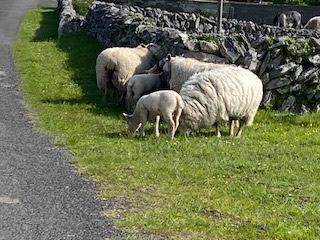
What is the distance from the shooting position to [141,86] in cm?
1542

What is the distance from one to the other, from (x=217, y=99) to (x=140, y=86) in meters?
2.25

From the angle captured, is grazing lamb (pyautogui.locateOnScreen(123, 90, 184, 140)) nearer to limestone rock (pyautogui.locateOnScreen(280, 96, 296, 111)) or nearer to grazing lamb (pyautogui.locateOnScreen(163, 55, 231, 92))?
grazing lamb (pyautogui.locateOnScreen(163, 55, 231, 92))

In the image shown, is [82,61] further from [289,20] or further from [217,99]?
[289,20]

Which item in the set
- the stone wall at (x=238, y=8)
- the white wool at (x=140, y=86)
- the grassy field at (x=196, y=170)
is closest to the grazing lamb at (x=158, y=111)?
the grassy field at (x=196, y=170)

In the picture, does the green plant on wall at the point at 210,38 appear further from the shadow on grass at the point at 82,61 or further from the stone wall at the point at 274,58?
the shadow on grass at the point at 82,61

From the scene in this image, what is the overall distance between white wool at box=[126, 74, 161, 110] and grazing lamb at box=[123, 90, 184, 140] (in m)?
1.90

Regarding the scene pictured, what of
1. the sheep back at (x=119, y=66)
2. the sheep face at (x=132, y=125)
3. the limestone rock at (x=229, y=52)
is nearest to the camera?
the sheep face at (x=132, y=125)

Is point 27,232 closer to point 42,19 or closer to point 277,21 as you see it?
point 277,21

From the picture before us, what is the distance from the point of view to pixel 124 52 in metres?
16.7

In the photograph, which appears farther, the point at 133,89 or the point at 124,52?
the point at 124,52

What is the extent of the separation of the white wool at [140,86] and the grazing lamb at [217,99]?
5.03 ft

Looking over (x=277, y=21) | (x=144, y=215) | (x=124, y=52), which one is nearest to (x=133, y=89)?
(x=124, y=52)

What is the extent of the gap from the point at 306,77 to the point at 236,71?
8.76 ft

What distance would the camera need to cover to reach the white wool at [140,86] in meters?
15.4
